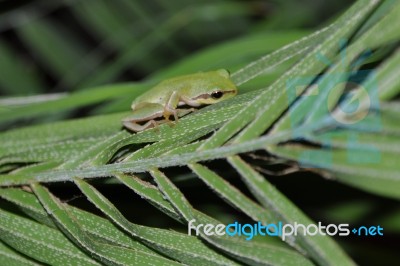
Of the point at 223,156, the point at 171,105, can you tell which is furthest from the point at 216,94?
the point at 223,156

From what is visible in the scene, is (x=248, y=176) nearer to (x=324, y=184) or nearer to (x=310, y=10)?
(x=324, y=184)

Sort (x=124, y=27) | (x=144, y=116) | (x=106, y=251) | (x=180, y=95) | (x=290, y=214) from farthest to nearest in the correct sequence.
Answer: (x=124, y=27) → (x=180, y=95) → (x=144, y=116) → (x=106, y=251) → (x=290, y=214)

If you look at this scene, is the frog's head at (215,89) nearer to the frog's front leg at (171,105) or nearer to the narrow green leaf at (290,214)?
the frog's front leg at (171,105)

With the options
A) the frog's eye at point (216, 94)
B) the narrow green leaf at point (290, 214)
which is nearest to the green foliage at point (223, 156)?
the narrow green leaf at point (290, 214)

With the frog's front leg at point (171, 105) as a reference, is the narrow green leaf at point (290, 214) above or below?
below

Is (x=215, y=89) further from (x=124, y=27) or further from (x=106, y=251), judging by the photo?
(x=124, y=27)

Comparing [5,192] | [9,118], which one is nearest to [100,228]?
[5,192]

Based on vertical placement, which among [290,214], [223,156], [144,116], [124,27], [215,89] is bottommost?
[290,214]
